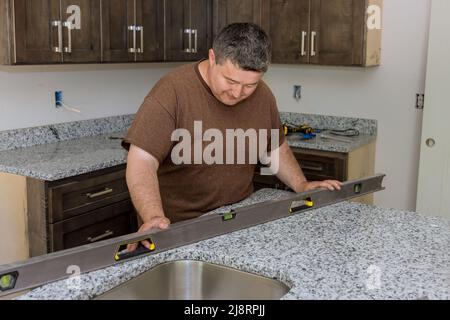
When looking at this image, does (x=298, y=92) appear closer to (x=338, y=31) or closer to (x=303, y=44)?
(x=303, y=44)

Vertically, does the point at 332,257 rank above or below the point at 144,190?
below

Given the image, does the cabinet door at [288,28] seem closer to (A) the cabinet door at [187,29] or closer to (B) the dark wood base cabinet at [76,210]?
(A) the cabinet door at [187,29]

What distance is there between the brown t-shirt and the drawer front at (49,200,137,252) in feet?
2.96

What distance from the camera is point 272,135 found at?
7.89ft

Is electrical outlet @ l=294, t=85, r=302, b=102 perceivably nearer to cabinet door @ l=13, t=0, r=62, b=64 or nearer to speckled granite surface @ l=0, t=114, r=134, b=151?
speckled granite surface @ l=0, t=114, r=134, b=151

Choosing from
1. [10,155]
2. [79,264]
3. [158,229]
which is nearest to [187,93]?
[158,229]

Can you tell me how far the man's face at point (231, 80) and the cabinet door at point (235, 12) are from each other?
2004mm

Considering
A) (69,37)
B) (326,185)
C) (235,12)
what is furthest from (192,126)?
(235,12)

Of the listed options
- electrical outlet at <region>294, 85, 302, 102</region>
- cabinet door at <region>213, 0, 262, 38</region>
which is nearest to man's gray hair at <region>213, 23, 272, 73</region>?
cabinet door at <region>213, 0, 262, 38</region>

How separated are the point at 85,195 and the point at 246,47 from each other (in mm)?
1492

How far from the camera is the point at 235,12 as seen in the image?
4.09 m

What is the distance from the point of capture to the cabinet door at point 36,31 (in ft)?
9.48

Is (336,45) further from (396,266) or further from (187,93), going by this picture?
(396,266)
